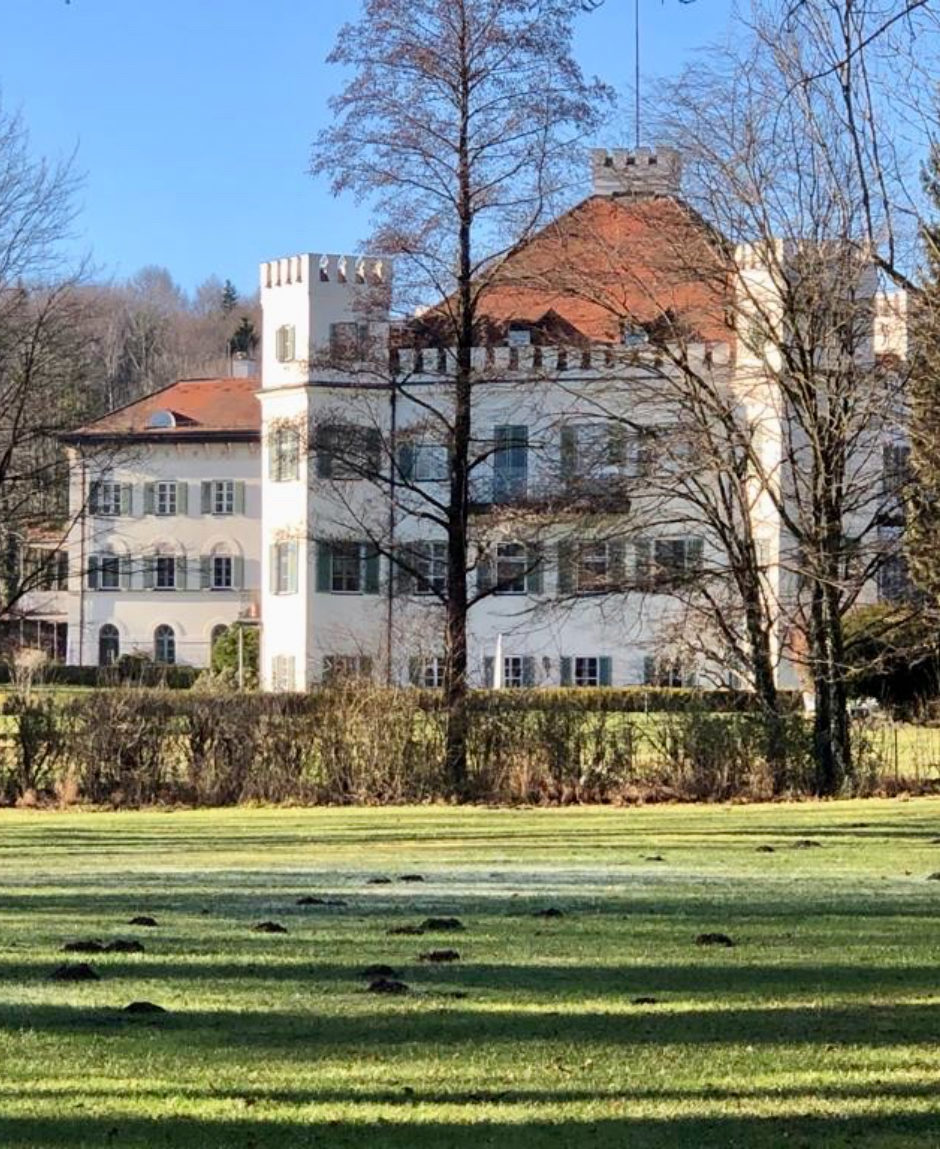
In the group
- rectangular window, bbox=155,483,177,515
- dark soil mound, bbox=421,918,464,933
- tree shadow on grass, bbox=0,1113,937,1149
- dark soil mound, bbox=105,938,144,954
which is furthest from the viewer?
rectangular window, bbox=155,483,177,515

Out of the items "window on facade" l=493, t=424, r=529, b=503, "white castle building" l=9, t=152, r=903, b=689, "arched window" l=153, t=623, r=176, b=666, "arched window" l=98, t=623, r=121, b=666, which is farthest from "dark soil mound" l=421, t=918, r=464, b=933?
"arched window" l=98, t=623, r=121, b=666

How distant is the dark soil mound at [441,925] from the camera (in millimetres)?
11188

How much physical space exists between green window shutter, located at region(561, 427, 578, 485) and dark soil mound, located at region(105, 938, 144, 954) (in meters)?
26.3

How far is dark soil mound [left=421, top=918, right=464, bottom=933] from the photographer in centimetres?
1119

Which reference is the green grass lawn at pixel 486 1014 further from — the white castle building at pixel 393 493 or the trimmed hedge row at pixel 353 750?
the white castle building at pixel 393 493

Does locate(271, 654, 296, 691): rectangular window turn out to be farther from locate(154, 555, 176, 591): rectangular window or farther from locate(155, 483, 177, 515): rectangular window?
locate(155, 483, 177, 515): rectangular window

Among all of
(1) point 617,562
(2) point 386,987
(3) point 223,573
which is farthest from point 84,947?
(3) point 223,573

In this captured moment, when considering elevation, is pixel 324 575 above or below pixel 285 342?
below

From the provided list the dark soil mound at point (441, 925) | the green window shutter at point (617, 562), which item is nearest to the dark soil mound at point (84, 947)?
the dark soil mound at point (441, 925)

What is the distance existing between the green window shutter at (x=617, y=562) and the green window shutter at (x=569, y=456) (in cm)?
145

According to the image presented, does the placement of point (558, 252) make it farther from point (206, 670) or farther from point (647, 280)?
point (206, 670)

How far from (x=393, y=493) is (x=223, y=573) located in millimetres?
36216

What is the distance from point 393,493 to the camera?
3734 centimetres

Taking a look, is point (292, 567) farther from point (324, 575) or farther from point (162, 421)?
point (162, 421)
